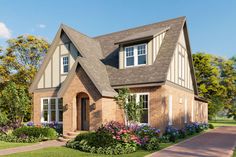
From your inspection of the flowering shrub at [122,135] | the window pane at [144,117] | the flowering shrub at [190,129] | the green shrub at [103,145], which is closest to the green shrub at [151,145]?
the flowering shrub at [122,135]

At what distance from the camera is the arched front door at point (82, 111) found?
62.2 ft

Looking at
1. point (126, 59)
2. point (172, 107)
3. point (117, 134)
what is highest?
point (126, 59)

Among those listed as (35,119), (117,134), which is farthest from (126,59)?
(35,119)

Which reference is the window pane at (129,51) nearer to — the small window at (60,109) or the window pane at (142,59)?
the window pane at (142,59)

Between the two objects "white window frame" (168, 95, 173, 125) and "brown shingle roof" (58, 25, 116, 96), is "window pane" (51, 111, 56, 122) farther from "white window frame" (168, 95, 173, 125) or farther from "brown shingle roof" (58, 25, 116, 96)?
"white window frame" (168, 95, 173, 125)

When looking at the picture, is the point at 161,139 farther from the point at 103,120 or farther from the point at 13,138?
the point at 13,138

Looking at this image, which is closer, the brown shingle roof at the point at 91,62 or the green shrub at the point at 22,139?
the green shrub at the point at 22,139

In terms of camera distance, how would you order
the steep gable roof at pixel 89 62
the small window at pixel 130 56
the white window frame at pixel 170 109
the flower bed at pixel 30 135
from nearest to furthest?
the flower bed at pixel 30 135, the steep gable roof at pixel 89 62, the white window frame at pixel 170 109, the small window at pixel 130 56

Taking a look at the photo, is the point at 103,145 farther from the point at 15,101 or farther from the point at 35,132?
the point at 15,101

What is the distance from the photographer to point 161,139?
15.5 meters

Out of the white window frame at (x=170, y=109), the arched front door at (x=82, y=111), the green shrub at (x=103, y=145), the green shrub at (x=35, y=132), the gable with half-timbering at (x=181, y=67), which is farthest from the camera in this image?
the gable with half-timbering at (x=181, y=67)

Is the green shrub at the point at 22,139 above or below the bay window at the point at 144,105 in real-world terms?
below

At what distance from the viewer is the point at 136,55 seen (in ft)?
62.7

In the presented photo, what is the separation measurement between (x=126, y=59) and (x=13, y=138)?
11.3 meters
